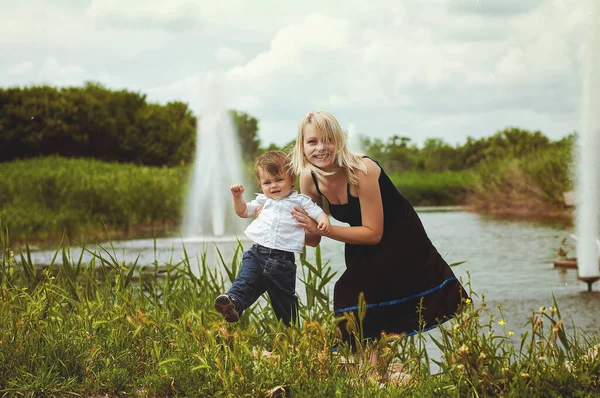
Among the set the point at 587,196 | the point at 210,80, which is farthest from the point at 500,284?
the point at 210,80

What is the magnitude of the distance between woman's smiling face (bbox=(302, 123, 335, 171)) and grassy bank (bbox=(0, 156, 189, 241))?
1079cm

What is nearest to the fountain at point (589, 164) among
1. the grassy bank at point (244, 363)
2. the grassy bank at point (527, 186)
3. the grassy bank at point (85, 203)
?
the grassy bank at point (244, 363)

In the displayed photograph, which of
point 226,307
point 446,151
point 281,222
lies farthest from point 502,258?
point 446,151

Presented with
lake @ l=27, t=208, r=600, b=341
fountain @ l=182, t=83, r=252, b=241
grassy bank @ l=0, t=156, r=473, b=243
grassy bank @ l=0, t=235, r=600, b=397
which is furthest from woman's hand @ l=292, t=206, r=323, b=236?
fountain @ l=182, t=83, r=252, b=241

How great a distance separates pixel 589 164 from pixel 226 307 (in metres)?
7.35

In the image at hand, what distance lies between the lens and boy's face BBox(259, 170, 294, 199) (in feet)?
11.2

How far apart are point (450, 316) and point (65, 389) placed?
1.66 meters

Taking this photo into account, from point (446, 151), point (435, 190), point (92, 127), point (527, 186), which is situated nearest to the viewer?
point (527, 186)

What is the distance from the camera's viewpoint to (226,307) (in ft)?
10.9

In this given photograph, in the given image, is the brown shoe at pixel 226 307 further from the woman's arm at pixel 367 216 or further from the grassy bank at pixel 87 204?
the grassy bank at pixel 87 204

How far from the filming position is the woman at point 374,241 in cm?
335

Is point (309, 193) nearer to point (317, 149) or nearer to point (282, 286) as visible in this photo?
point (317, 149)

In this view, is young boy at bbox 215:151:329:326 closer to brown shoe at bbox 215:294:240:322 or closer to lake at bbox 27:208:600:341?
brown shoe at bbox 215:294:240:322

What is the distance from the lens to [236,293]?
342 cm
